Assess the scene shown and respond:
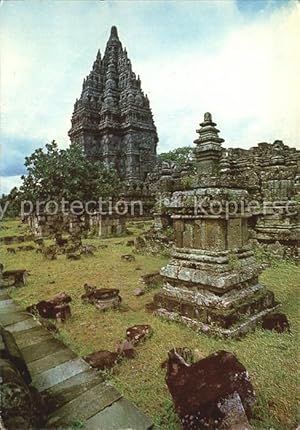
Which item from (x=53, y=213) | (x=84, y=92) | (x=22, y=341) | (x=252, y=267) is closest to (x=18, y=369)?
(x=22, y=341)

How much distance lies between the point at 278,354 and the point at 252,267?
129cm

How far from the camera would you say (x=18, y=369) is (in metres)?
1.75

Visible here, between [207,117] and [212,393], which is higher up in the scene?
[207,117]

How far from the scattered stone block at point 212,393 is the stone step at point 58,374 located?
2.24ft

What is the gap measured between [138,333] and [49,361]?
1157mm

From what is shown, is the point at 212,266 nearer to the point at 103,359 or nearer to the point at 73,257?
the point at 103,359

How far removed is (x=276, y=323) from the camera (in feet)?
11.1

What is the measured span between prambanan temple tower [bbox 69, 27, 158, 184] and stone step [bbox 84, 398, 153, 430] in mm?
26298

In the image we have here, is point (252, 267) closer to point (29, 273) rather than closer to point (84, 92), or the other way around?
point (29, 273)

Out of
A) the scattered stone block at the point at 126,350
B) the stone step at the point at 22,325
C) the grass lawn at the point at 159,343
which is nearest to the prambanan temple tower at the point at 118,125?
the grass lawn at the point at 159,343

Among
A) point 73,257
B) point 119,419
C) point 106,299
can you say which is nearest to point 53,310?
point 106,299

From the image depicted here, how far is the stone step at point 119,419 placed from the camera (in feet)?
5.30

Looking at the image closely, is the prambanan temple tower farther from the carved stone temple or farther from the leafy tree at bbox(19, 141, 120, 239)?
the carved stone temple

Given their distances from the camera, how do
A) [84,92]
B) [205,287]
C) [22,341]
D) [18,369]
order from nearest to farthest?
1. [18,369]
2. [22,341]
3. [205,287]
4. [84,92]
